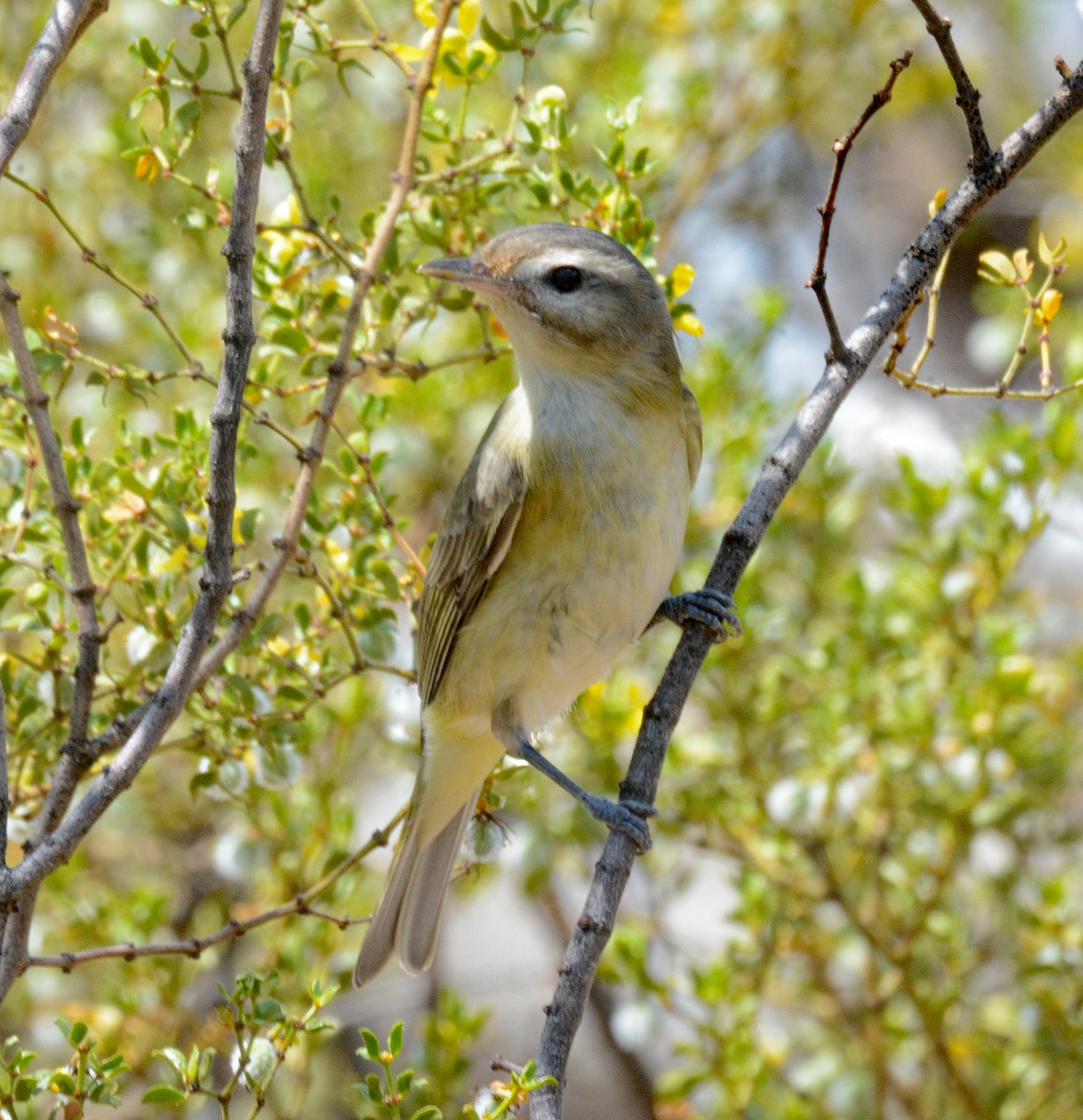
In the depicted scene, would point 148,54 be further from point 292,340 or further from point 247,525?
point 247,525

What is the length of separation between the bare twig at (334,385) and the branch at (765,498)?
29.2 inches

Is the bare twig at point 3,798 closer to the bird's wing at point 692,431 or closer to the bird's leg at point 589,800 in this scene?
the bird's leg at point 589,800

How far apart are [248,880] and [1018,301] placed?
316cm

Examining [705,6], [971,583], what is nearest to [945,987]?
[971,583]

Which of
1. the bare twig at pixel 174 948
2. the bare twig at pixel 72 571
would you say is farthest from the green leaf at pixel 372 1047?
the bare twig at pixel 72 571

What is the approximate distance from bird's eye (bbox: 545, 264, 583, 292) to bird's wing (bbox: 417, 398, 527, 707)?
0.33 metres

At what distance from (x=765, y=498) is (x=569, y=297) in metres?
0.65

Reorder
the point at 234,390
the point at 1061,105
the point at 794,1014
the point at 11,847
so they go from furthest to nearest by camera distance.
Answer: the point at 794,1014, the point at 11,847, the point at 1061,105, the point at 234,390

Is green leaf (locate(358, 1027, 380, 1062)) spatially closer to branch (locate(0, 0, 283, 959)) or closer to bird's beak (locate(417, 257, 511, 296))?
branch (locate(0, 0, 283, 959))

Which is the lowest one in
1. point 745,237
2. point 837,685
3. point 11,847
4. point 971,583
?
point 11,847

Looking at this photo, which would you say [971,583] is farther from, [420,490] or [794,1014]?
[420,490]

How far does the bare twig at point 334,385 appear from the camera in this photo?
8.22ft

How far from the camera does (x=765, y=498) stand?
261cm

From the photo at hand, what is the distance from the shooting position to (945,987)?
3762 millimetres
